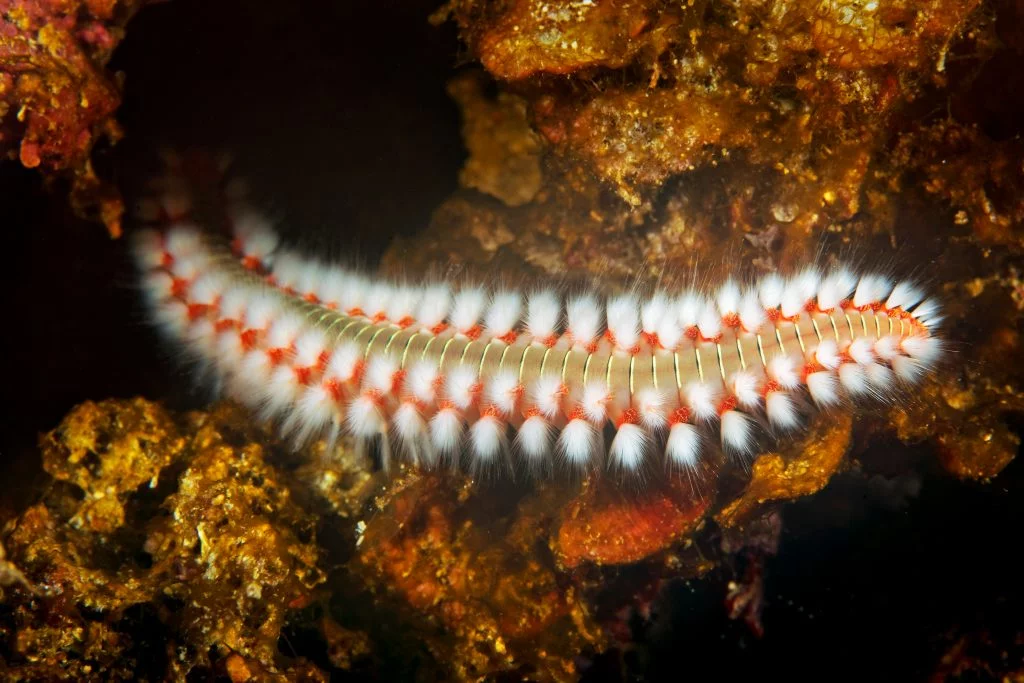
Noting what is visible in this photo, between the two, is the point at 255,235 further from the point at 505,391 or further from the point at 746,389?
the point at 746,389

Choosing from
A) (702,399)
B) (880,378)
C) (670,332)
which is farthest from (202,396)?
(880,378)

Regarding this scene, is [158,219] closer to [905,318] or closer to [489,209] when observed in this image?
[489,209]

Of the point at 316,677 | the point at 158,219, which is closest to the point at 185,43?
the point at 158,219

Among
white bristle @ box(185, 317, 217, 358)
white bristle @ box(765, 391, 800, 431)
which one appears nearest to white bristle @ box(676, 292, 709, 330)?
white bristle @ box(765, 391, 800, 431)

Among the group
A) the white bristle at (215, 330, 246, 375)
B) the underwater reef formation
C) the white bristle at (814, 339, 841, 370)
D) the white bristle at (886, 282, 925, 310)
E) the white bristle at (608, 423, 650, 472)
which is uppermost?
the underwater reef formation

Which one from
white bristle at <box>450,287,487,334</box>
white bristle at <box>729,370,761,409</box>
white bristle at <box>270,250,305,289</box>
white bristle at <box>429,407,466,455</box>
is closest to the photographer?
white bristle at <box>729,370,761,409</box>

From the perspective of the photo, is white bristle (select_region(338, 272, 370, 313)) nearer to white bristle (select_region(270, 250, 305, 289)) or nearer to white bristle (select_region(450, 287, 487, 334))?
white bristle (select_region(270, 250, 305, 289))

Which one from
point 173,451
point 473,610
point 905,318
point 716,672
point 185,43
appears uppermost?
point 185,43
